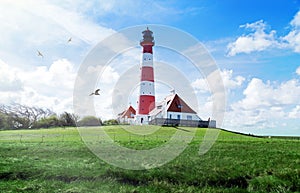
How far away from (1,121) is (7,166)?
191ft

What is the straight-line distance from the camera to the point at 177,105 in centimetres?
6944

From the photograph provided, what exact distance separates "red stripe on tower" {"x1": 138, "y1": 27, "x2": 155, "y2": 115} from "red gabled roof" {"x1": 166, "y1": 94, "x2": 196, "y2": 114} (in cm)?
401

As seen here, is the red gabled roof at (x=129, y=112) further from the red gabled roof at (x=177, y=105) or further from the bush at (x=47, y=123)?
the red gabled roof at (x=177, y=105)

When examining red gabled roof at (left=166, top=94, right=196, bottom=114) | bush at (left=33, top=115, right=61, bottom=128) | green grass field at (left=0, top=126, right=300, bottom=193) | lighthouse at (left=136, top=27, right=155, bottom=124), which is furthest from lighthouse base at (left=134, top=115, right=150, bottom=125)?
green grass field at (left=0, top=126, right=300, bottom=193)

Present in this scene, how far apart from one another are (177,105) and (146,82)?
10344 mm

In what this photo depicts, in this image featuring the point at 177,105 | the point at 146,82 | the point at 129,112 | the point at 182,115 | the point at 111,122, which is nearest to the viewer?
the point at 146,82

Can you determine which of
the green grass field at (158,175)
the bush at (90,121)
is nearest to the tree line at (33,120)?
the bush at (90,121)

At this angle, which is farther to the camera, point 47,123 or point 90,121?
point 47,123

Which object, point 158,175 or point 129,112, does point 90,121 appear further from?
point 158,175

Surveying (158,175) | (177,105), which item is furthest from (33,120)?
(158,175)

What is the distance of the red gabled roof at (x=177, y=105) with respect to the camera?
68.4m

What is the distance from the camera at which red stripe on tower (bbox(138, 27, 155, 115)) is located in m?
63.4

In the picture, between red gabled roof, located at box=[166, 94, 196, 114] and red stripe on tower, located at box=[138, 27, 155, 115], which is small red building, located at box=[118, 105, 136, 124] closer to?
red gabled roof, located at box=[166, 94, 196, 114]

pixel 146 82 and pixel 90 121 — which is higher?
pixel 146 82
